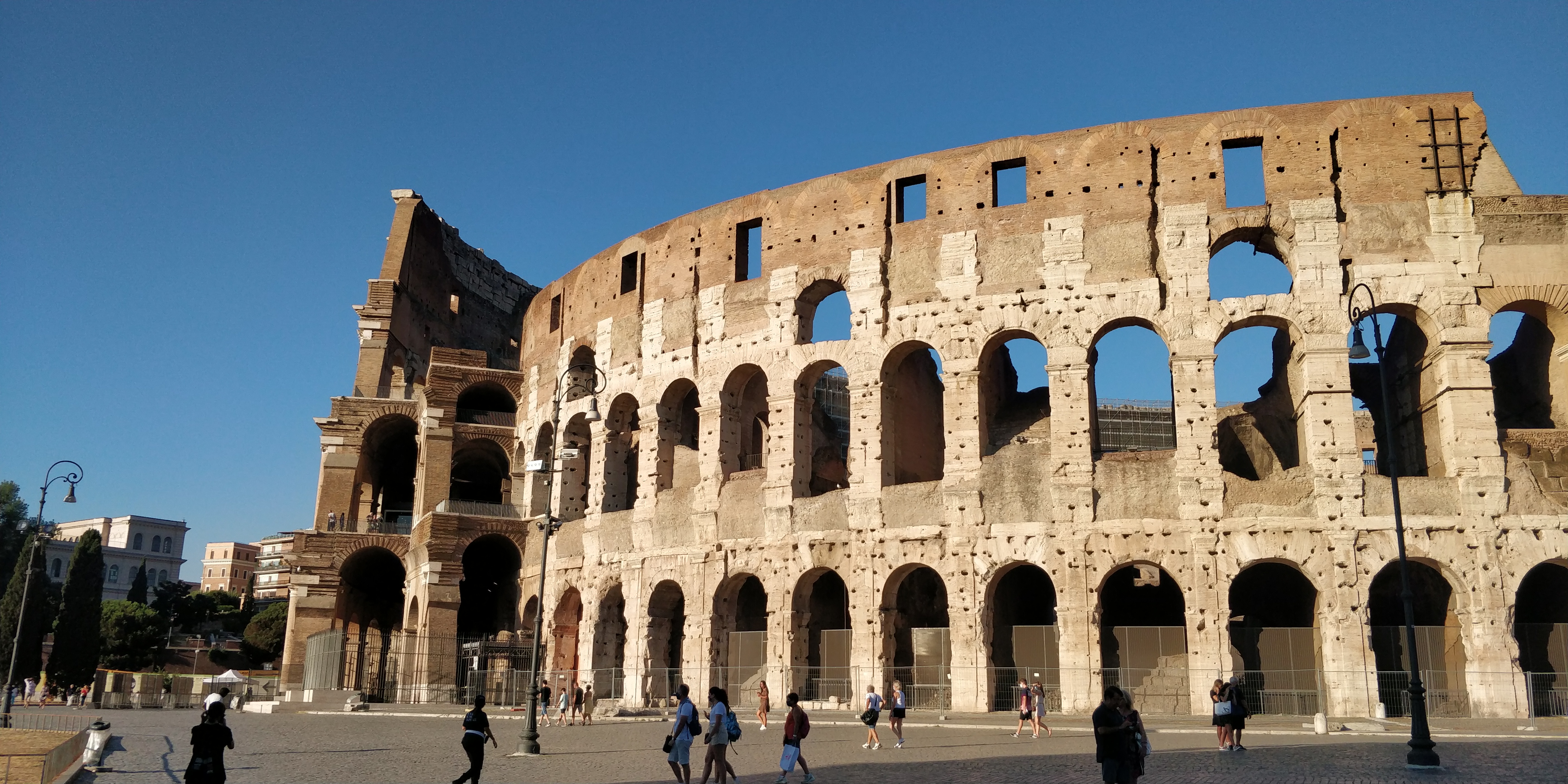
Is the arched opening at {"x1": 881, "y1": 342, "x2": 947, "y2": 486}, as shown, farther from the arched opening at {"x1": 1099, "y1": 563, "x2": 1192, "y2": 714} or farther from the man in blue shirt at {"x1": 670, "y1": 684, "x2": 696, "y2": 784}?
the man in blue shirt at {"x1": 670, "y1": 684, "x2": 696, "y2": 784}

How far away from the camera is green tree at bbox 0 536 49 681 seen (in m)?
42.2

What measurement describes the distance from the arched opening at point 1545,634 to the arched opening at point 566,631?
20866 mm

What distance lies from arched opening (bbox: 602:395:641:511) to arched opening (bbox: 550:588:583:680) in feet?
8.34

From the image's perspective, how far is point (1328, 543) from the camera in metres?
22.0

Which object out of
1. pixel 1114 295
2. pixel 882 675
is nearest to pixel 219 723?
pixel 882 675

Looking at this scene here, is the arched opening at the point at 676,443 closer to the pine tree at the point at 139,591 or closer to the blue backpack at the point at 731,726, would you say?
the blue backpack at the point at 731,726

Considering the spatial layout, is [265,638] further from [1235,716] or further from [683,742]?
[1235,716]

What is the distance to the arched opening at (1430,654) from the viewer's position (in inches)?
846

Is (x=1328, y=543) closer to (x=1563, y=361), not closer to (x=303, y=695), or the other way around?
(x=1563, y=361)

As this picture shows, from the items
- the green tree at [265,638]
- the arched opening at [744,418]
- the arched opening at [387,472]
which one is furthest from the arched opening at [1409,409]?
the green tree at [265,638]

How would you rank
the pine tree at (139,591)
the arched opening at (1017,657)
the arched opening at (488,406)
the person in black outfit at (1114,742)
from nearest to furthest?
the person in black outfit at (1114,742) → the arched opening at (1017,657) → the arched opening at (488,406) → the pine tree at (139,591)

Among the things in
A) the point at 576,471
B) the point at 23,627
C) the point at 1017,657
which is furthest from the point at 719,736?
the point at 23,627

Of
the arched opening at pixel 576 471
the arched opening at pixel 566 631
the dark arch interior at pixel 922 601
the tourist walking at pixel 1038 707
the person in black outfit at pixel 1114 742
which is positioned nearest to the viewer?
the person in black outfit at pixel 1114 742

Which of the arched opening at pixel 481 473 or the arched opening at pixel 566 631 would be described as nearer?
the arched opening at pixel 566 631
